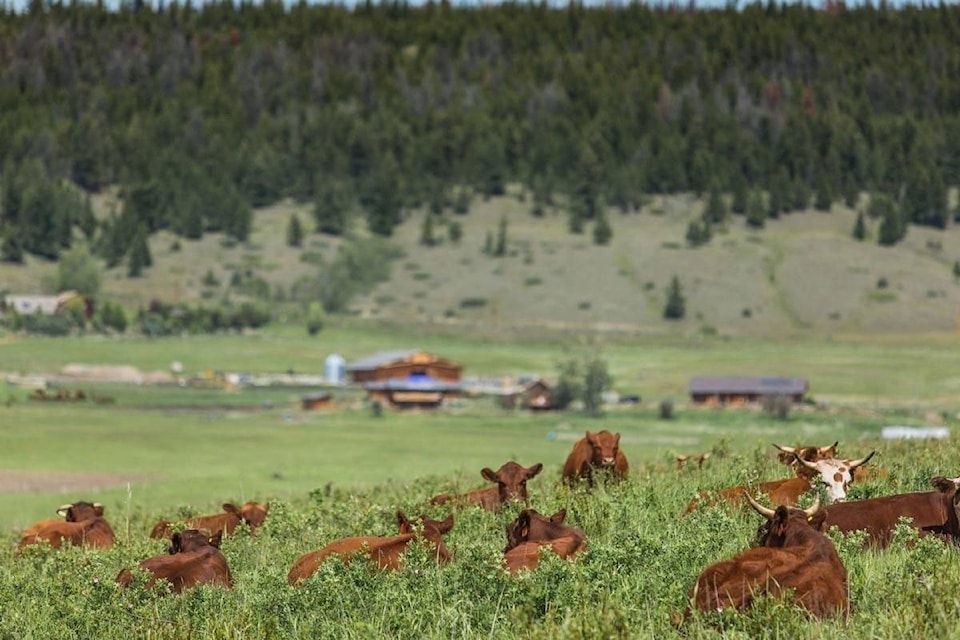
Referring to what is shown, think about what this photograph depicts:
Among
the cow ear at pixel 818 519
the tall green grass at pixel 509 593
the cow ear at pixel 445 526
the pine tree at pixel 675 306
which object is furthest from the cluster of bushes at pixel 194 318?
the cow ear at pixel 818 519

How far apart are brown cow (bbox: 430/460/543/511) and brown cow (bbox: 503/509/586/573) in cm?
364

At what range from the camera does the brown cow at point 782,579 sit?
33.9 ft

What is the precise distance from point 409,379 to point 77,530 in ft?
319

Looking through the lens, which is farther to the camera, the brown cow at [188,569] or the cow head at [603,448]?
the cow head at [603,448]

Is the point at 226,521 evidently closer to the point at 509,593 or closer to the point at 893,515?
the point at 509,593

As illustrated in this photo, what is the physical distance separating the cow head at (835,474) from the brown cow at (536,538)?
2464 mm

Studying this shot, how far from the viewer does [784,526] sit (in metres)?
11.3

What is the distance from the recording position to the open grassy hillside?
171125mm

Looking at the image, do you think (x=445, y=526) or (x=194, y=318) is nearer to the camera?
(x=445, y=526)

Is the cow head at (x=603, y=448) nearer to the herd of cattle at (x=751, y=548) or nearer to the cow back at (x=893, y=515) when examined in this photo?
the herd of cattle at (x=751, y=548)

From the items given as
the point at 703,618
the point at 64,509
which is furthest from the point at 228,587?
the point at 64,509

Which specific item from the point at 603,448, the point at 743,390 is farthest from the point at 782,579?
the point at 743,390

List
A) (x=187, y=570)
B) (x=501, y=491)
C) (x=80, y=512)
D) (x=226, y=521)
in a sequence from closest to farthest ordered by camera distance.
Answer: (x=187, y=570)
(x=501, y=491)
(x=226, y=521)
(x=80, y=512)

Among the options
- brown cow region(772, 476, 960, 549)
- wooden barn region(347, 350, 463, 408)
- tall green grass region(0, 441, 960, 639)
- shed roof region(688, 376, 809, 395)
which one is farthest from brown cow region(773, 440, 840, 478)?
wooden barn region(347, 350, 463, 408)
